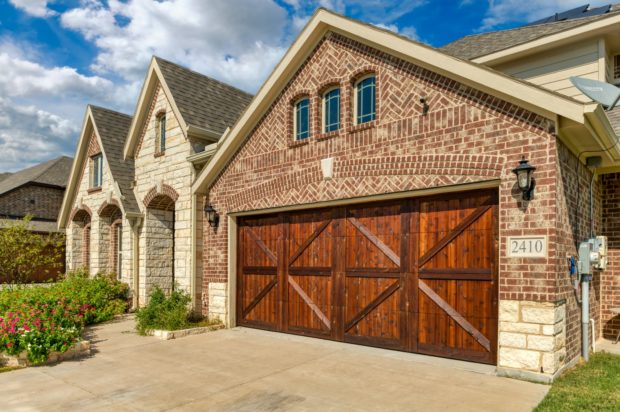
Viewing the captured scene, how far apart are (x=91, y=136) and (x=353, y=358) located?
47.4 feet

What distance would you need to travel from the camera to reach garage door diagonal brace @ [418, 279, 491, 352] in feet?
22.9

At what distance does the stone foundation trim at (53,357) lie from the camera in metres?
7.76

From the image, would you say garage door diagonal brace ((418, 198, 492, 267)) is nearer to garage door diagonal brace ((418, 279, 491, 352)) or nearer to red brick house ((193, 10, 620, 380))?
red brick house ((193, 10, 620, 380))

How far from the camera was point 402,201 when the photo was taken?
26.5 feet

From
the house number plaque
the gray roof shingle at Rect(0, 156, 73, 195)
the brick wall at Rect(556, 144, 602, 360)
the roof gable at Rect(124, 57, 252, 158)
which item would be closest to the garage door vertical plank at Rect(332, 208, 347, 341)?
the house number plaque

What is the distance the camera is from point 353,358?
7.68 metres

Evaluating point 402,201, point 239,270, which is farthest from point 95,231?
point 402,201

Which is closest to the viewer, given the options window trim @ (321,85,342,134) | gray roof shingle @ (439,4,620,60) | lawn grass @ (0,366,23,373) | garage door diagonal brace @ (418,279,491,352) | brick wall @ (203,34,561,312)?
brick wall @ (203,34,561,312)

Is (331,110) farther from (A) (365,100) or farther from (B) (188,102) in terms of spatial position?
(B) (188,102)

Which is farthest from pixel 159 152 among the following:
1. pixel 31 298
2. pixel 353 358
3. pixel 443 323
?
pixel 443 323

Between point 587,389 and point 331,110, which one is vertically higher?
point 331,110

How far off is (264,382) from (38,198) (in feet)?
89.5

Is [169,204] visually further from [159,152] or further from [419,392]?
[419,392]

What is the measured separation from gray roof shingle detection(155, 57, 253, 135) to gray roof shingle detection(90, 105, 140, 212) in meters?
3.66
